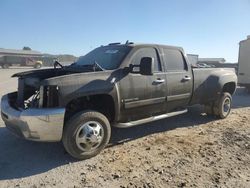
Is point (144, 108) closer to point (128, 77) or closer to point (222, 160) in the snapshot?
point (128, 77)

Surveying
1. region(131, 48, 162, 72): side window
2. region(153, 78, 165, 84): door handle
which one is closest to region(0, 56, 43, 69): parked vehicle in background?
region(131, 48, 162, 72): side window

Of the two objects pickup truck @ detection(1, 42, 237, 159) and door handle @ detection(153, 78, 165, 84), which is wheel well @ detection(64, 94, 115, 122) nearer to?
pickup truck @ detection(1, 42, 237, 159)

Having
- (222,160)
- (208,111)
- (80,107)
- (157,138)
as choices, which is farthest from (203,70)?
(80,107)

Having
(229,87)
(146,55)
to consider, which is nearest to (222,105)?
(229,87)

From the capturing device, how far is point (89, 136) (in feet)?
16.8

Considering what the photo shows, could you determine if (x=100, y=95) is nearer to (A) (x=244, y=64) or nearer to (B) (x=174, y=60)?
(B) (x=174, y=60)

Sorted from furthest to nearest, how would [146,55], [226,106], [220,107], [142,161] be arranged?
[226,106] → [220,107] → [146,55] → [142,161]

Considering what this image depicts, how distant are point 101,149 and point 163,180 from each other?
4.55 feet

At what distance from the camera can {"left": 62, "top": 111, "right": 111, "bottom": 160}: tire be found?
4949 millimetres

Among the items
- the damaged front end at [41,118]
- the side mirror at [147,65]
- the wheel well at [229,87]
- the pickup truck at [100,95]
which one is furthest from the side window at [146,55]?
the wheel well at [229,87]

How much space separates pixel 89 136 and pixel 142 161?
958 millimetres

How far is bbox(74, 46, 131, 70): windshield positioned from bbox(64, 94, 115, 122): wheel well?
2.02 feet

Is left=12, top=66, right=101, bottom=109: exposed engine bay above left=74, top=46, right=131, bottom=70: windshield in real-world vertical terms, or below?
below

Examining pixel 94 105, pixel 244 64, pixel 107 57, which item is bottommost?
pixel 94 105
